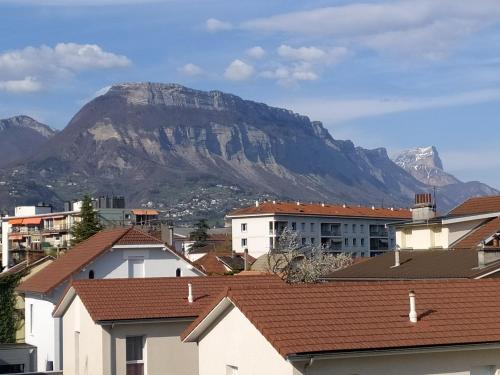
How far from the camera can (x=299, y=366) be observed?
16.9m

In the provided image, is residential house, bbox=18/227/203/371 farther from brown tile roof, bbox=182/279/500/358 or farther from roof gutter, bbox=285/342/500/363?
roof gutter, bbox=285/342/500/363

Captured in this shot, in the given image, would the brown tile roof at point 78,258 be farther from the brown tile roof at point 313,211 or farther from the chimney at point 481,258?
the brown tile roof at point 313,211

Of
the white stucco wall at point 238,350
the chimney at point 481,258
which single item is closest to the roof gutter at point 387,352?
the white stucco wall at point 238,350

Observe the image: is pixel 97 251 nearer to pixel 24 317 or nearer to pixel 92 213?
pixel 24 317

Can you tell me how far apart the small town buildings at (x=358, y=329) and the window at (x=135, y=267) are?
69.9 ft

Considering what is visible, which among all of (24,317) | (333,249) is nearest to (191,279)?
(24,317)

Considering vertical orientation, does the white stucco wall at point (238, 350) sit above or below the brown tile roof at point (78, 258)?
below

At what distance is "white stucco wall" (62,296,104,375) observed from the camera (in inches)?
1067

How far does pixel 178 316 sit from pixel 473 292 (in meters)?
9.60

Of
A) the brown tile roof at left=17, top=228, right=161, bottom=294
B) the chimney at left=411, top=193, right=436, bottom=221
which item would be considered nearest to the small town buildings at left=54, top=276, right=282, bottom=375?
the brown tile roof at left=17, top=228, right=161, bottom=294

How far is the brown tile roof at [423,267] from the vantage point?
34653mm

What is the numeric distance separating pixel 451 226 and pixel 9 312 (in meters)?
22.1

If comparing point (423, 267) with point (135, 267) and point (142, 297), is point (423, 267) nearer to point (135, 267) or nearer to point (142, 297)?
point (135, 267)

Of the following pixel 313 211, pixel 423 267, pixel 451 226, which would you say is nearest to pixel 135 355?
pixel 423 267
